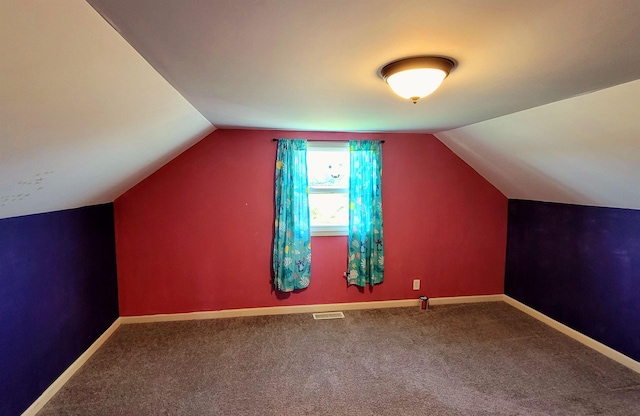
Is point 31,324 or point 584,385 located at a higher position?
point 31,324

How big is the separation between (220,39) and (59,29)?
1.63 feet

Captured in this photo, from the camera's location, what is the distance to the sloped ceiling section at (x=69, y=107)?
89 cm

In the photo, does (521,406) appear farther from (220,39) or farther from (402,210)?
(220,39)

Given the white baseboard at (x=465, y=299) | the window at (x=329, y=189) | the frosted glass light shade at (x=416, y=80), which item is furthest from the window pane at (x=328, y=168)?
the frosted glass light shade at (x=416, y=80)

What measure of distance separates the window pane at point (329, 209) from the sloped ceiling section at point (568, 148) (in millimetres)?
1320

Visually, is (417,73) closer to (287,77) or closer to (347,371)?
(287,77)

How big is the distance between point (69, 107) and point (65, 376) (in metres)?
2.14

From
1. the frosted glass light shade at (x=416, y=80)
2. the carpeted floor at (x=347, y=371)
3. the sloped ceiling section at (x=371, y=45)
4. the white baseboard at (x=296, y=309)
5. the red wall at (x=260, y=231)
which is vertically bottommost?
the carpeted floor at (x=347, y=371)

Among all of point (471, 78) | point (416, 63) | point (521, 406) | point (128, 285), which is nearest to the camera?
point (416, 63)

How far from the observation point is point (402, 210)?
145 inches

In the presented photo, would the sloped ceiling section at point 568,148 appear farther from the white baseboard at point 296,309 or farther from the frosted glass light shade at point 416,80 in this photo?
the white baseboard at point 296,309

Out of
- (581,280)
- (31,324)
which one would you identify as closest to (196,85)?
(31,324)

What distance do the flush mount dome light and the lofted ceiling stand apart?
5 cm

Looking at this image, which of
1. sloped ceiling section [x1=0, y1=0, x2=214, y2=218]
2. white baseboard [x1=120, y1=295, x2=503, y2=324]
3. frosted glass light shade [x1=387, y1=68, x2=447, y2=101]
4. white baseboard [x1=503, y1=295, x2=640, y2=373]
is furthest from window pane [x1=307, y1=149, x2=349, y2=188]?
white baseboard [x1=503, y1=295, x2=640, y2=373]
